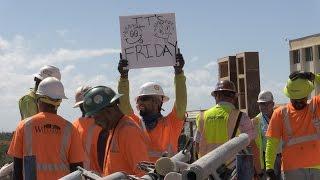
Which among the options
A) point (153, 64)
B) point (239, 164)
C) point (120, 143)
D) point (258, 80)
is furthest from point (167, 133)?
point (258, 80)

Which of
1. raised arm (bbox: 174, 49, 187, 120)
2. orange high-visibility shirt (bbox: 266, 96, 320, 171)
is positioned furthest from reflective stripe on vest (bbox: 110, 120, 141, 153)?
orange high-visibility shirt (bbox: 266, 96, 320, 171)

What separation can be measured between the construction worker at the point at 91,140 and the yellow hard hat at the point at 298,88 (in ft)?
6.92

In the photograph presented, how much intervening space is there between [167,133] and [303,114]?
1.60 meters

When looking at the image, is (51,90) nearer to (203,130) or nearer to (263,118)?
(203,130)

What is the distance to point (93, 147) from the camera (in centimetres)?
614

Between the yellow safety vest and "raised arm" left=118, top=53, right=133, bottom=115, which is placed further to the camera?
the yellow safety vest

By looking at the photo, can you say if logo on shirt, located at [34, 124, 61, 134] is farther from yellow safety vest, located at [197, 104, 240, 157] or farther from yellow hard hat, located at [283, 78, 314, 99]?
yellow hard hat, located at [283, 78, 314, 99]

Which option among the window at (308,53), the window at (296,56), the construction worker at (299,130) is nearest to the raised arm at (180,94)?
the construction worker at (299,130)

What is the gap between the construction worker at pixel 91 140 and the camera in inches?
205

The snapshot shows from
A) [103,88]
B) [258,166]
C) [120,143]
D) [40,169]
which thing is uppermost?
[103,88]

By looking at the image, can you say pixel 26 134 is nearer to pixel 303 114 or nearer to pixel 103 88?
pixel 103 88

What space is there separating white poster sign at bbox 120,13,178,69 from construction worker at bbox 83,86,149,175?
9.47 feet

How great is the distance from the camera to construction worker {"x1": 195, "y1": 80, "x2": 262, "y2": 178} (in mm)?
7320

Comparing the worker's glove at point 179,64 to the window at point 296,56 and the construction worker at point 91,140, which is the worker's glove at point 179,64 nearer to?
the construction worker at point 91,140
